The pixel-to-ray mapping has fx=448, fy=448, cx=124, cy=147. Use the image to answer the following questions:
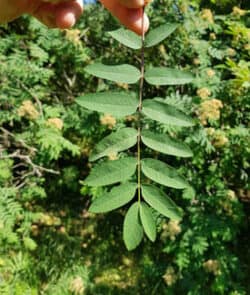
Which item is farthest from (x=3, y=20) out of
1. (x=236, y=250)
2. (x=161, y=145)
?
(x=236, y=250)

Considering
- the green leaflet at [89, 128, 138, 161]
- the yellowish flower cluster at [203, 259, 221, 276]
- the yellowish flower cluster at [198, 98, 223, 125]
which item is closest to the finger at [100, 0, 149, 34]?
the green leaflet at [89, 128, 138, 161]

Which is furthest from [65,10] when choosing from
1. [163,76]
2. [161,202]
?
[161,202]

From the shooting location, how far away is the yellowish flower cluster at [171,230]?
2.80 m

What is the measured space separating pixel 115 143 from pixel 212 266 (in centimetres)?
199

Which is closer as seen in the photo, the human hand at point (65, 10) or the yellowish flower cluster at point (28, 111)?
the human hand at point (65, 10)

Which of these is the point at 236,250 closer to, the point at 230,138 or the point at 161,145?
the point at 230,138

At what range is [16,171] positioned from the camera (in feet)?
11.4

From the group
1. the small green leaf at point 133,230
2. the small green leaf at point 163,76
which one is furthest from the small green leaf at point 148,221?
the small green leaf at point 163,76

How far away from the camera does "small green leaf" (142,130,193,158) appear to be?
3.33 feet

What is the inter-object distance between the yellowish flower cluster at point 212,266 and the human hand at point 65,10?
2088mm

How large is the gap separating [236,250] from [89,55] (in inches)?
76.4

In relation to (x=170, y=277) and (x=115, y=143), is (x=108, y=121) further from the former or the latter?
(x=115, y=143)

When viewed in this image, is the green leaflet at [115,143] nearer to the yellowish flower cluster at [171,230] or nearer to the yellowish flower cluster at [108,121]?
the yellowish flower cluster at [108,121]

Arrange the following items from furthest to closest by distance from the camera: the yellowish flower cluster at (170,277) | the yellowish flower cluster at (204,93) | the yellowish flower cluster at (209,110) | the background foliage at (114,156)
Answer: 1. the yellowish flower cluster at (170,277)
2. the background foliage at (114,156)
3. the yellowish flower cluster at (204,93)
4. the yellowish flower cluster at (209,110)
